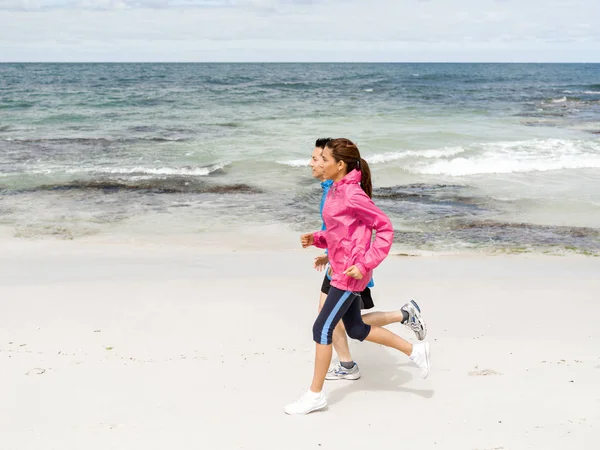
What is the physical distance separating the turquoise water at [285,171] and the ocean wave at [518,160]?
46 millimetres

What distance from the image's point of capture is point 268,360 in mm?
4770

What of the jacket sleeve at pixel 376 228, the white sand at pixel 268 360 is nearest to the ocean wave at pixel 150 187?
the white sand at pixel 268 360

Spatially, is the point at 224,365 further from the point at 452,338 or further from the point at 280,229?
the point at 280,229

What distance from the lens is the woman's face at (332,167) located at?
3.79 m

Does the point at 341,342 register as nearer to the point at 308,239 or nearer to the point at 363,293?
the point at 363,293

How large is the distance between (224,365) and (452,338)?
182 centimetres

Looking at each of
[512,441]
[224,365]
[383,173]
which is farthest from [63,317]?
[383,173]

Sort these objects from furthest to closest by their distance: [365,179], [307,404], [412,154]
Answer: [412,154] → [307,404] → [365,179]

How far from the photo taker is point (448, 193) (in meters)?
12.5

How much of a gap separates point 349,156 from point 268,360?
1.75 m

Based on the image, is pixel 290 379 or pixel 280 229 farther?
pixel 280 229

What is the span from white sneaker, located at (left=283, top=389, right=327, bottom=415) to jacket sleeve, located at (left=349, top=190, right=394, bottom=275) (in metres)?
0.86

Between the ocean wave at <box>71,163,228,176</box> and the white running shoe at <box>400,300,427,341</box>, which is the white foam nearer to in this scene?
the ocean wave at <box>71,163,228,176</box>

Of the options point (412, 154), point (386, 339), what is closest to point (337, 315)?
point (386, 339)
